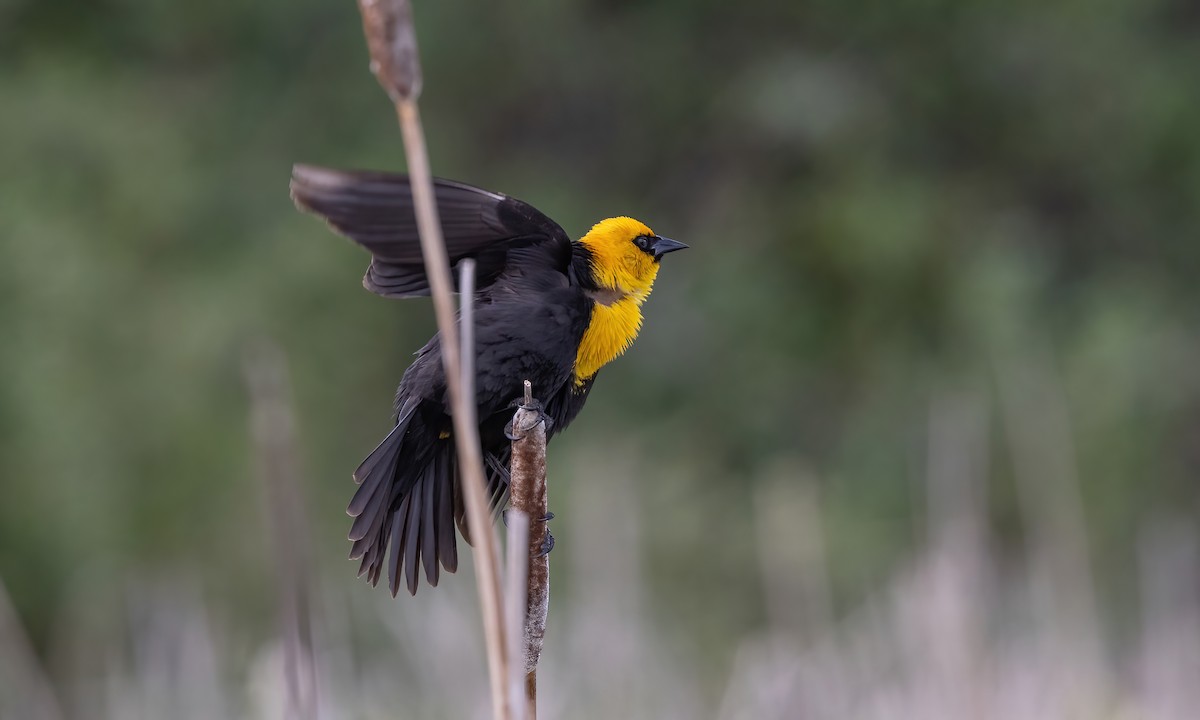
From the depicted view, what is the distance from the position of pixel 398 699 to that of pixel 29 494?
273cm

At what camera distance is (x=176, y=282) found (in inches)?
271

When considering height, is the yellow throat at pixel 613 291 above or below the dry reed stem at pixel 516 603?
above

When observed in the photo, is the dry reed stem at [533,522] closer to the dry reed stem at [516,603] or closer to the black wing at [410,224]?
the dry reed stem at [516,603]

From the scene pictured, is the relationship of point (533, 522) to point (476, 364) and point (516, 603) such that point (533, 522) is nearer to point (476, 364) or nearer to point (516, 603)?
point (516, 603)

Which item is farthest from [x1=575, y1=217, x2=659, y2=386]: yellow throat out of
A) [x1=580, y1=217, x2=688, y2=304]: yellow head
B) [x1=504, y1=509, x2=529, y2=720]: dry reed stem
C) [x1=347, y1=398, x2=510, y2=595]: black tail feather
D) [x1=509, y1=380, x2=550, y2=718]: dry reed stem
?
[x1=504, y1=509, x2=529, y2=720]: dry reed stem

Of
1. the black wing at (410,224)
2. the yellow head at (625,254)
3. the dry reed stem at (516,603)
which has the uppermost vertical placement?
the yellow head at (625,254)

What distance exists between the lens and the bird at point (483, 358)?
5.79ft

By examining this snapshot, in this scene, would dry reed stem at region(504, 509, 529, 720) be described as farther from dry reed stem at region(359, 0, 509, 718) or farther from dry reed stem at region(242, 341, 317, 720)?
dry reed stem at region(242, 341, 317, 720)

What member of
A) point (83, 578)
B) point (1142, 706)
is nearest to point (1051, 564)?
point (1142, 706)

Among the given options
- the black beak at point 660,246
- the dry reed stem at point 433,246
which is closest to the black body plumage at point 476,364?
the black beak at point 660,246

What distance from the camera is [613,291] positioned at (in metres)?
2.04

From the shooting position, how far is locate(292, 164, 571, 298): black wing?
129 centimetres

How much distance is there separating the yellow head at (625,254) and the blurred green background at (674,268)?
2855mm

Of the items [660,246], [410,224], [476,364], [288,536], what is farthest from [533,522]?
[660,246]
